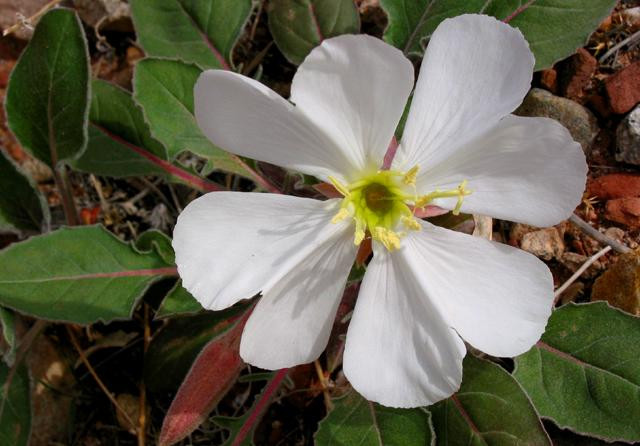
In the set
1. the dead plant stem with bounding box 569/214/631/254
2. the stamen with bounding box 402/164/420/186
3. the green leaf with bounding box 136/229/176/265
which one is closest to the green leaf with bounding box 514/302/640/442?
the dead plant stem with bounding box 569/214/631/254

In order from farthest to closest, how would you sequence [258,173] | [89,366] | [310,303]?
[89,366], [258,173], [310,303]

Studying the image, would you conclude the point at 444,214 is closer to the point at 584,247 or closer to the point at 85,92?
the point at 584,247

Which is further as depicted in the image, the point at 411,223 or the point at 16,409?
→ the point at 16,409

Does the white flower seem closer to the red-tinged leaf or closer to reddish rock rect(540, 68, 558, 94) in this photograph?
the red-tinged leaf

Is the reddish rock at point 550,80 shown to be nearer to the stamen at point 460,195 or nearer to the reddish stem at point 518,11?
the reddish stem at point 518,11

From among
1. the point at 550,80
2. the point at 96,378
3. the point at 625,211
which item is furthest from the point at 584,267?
the point at 96,378

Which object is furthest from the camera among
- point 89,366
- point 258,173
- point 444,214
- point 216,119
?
point 89,366

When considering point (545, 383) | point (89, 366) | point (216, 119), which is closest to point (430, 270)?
point (216, 119)

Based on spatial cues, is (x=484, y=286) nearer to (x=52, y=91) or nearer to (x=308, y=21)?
(x=308, y=21)
